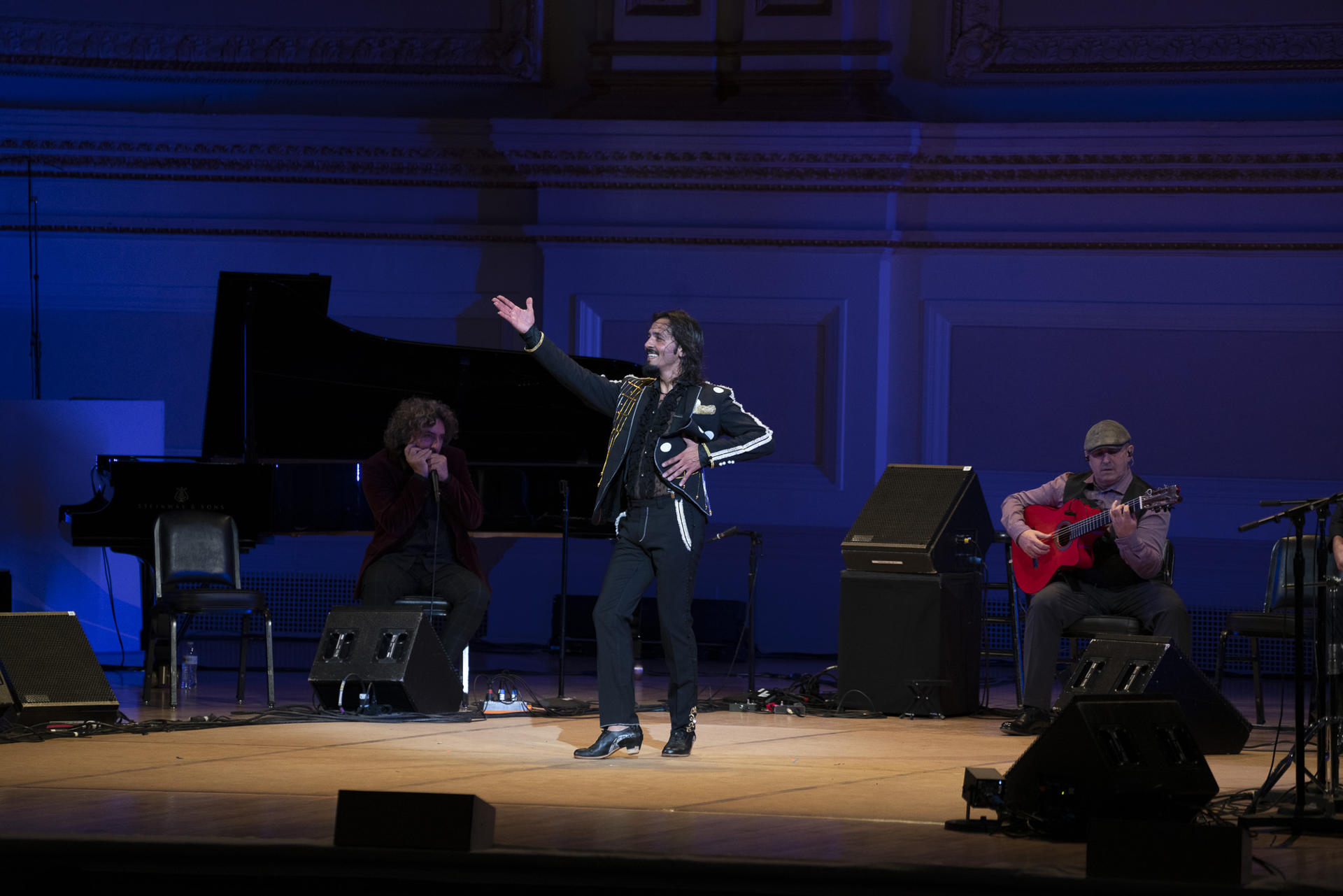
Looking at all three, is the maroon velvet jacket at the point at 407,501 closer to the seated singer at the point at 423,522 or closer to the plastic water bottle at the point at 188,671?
the seated singer at the point at 423,522

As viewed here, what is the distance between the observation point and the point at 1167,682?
5.21 meters

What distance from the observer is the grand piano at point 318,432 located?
279 inches

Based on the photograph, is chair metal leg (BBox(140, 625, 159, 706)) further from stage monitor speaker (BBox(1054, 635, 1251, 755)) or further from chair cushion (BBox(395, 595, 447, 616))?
stage monitor speaker (BBox(1054, 635, 1251, 755))

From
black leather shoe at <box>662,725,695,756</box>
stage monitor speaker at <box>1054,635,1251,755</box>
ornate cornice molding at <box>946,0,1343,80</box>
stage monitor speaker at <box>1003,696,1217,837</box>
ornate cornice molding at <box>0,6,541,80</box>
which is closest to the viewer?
stage monitor speaker at <box>1003,696,1217,837</box>

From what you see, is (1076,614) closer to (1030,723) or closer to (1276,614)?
(1030,723)

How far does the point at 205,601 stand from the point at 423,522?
0.99m

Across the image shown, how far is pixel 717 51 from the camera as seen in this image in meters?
9.42

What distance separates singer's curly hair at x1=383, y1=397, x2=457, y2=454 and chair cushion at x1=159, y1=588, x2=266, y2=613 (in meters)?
0.89

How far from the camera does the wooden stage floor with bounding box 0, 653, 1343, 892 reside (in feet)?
10.8

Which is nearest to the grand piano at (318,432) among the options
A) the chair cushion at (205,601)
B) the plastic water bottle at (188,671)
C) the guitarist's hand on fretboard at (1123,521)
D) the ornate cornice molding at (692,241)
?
the plastic water bottle at (188,671)

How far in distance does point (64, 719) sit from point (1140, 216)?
625 cm

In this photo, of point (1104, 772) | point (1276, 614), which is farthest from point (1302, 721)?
point (1276, 614)

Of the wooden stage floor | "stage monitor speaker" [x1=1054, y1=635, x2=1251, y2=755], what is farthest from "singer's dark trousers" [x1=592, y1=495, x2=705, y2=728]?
"stage monitor speaker" [x1=1054, y1=635, x2=1251, y2=755]

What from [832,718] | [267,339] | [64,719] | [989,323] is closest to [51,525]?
[267,339]
